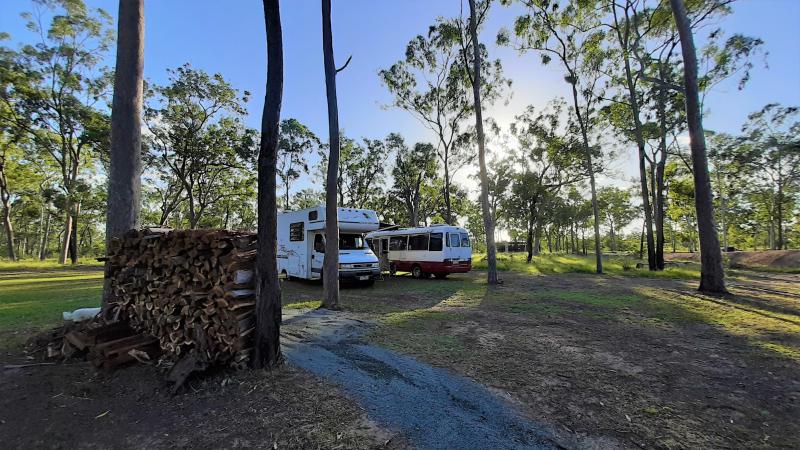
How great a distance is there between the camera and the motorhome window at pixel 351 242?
1283 cm

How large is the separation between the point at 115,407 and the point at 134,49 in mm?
5139

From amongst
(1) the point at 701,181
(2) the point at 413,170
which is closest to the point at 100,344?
(1) the point at 701,181

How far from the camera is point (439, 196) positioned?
36.3 meters

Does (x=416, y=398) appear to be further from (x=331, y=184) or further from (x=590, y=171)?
(x=590, y=171)

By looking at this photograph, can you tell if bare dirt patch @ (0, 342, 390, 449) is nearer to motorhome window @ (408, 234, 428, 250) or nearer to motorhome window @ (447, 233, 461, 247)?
motorhome window @ (447, 233, 461, 247)

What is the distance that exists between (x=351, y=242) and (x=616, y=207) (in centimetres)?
4864

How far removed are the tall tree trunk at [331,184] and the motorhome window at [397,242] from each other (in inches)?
365

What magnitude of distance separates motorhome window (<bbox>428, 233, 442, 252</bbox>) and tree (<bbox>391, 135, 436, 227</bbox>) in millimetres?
13824

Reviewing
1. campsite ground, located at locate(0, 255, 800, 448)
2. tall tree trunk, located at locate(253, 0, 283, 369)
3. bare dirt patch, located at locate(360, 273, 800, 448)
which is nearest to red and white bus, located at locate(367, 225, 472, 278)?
bare dirt patch, located at locate(360, 273, 800, 448)

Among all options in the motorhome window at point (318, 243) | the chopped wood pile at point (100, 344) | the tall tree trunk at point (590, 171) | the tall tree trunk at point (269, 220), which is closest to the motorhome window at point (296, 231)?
the motorhome window at point (318, 243)

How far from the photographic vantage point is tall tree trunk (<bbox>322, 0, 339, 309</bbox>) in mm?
8352

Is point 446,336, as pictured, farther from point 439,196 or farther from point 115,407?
point 439,196

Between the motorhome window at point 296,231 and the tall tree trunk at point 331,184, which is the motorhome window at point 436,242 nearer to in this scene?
the motorhome window at point 296,231

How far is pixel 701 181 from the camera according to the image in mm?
10266
